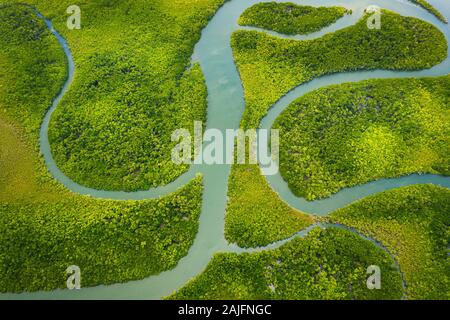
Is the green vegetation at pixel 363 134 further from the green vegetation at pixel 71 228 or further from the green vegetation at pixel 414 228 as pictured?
the green vegetation at pixel 71 228

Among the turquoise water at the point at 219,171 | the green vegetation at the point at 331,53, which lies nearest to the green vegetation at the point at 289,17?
the turquoise water at the point at 219,171

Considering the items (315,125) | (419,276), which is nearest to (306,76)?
(315,125)

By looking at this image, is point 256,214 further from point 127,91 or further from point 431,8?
point 431,8

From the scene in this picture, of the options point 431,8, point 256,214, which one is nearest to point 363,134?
point 256,214

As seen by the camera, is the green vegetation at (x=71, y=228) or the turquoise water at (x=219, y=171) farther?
the green vegetation at (x=71, y=228)

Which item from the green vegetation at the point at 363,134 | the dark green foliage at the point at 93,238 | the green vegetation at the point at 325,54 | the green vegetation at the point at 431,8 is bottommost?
the dark green foliage at the point at 93,238

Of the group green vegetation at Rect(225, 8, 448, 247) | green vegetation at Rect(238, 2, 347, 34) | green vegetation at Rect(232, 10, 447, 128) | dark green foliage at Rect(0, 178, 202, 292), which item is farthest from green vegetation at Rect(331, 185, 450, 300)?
green vegetation at Rect(238, 2, 347, 34)
